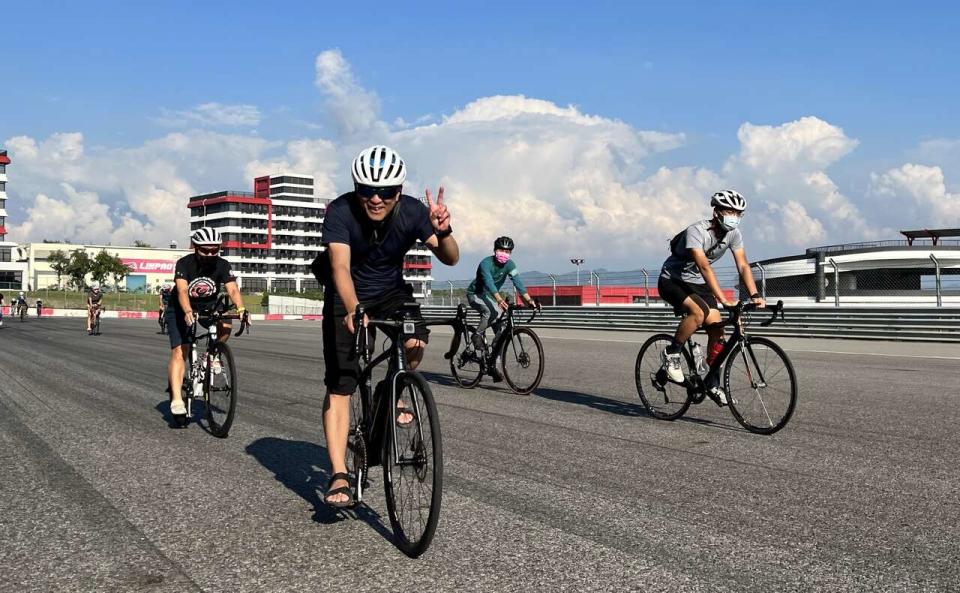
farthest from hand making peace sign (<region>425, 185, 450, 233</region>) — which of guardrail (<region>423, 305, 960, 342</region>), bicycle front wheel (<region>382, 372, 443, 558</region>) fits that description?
guardrail (<region>423, 305, 960, 342</region>)

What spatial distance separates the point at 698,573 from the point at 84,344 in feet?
70.0

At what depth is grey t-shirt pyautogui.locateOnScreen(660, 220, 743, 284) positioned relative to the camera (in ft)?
23.9

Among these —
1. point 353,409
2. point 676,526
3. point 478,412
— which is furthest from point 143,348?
point 676,526

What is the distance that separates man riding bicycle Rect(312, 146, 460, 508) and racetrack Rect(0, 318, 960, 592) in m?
0.59

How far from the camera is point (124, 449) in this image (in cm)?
661

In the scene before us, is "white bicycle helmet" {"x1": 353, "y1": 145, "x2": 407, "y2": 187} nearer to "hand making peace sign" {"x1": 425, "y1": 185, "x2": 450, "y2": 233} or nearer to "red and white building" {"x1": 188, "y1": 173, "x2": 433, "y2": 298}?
"hand making peace sign" {"x1": 425, "y1": 185, "x2": 450, "y2": 233}

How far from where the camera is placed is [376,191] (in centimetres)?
436

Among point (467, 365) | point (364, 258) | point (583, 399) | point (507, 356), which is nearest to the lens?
point (364, 258)

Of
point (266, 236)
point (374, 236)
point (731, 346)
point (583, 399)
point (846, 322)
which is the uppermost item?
point (266, 236)

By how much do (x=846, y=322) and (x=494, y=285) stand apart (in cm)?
1310

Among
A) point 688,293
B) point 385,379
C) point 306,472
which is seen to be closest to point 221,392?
point 306,472

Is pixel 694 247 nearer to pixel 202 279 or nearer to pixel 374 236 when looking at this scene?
pixel 374 236

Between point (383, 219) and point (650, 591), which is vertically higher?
point (383, 219)

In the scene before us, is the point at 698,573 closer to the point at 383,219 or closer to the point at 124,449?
the point at 383,219
